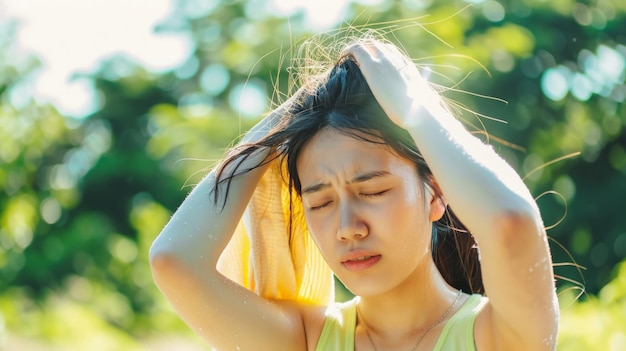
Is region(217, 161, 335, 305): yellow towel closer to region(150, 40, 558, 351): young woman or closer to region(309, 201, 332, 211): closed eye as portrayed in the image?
region(150, 40, 558, 351): young woman

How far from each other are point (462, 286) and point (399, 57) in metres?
0.62

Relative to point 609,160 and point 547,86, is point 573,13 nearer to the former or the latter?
point 547,86

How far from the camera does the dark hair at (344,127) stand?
2.08 meters

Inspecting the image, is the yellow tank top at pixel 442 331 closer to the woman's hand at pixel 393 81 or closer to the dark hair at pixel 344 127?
the dark hair at pixel 344 127

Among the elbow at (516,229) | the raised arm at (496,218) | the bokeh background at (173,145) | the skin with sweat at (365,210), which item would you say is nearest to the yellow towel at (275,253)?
the skin with sweat at (365,210)

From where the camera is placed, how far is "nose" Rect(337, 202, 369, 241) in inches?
77.3

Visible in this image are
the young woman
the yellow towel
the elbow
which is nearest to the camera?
the elbow

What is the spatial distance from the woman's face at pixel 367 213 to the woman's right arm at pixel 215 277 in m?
0.20

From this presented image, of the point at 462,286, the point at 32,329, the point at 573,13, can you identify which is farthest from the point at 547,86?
the point at 462,286

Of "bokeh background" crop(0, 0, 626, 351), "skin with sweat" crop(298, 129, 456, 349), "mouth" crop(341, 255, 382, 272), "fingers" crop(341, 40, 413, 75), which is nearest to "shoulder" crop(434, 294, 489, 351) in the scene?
"skin with sweat" crop(298, 129, 456, 349)

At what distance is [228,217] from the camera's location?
2.19m

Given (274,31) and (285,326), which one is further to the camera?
(274,31)

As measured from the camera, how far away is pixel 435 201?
2133mm

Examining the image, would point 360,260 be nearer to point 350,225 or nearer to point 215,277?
point 350,225
